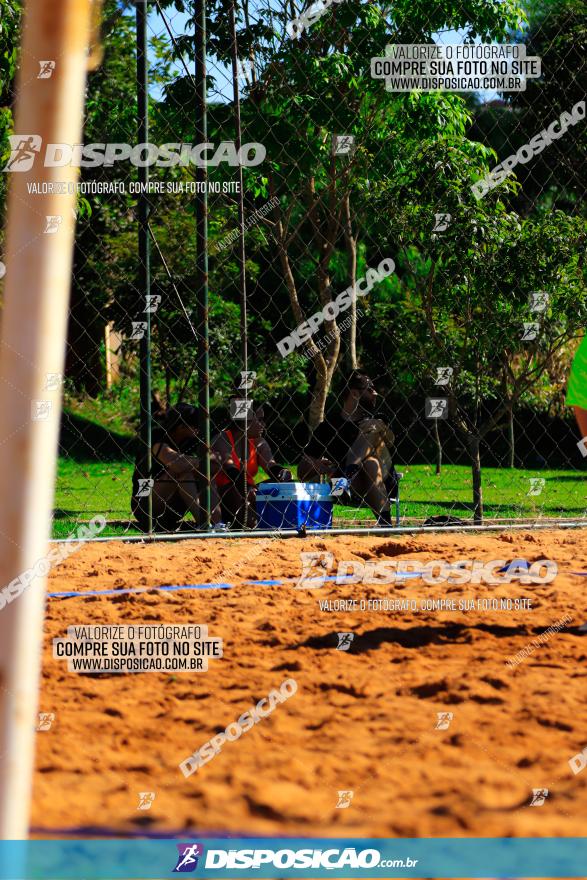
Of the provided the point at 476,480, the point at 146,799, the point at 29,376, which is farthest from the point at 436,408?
the point at 29,376

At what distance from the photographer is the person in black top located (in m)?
6.57

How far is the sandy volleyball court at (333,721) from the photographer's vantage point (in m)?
2.09

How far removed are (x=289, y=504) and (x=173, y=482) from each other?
2.39ft

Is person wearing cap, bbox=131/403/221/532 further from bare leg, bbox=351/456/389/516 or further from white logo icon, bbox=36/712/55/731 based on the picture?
white logo icon, bbox=36/712/55/731

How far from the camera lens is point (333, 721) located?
261cm

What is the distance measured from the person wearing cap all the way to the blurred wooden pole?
412 cm

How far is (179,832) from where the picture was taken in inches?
79.6

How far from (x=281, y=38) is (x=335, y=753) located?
18.8 ft

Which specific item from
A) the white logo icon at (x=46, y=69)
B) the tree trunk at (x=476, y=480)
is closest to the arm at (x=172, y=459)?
the tree trunk at (x=476, y=480)

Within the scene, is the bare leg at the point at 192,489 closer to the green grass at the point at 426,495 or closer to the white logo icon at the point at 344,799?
the green grass at the point at 426,495

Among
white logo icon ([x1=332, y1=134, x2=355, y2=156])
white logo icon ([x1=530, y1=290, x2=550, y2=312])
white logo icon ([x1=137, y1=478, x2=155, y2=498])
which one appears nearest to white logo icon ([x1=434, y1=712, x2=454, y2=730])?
white logo icon ([x1=137, y1=478, x2=155, y2=498])

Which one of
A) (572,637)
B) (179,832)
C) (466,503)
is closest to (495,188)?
(466,503)

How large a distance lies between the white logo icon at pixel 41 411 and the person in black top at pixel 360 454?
478cm

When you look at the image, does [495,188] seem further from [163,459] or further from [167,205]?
[167,205]
